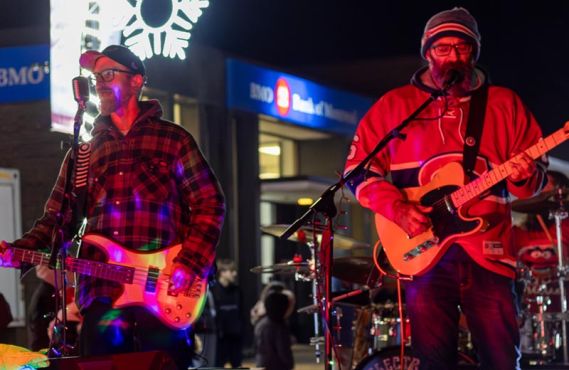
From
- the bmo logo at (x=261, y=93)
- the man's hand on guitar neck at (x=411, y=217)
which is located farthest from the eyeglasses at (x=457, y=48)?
the bmo logo at (x=261, y=93)

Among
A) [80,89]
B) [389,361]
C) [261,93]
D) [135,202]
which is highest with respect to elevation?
[261,93]

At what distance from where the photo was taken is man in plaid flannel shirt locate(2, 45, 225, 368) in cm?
555

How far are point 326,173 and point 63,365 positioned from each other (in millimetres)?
19499

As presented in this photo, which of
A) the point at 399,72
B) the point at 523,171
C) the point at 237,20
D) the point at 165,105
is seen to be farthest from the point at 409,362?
the point at 399,72

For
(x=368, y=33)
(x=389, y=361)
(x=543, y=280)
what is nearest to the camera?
(x=389, y=361)

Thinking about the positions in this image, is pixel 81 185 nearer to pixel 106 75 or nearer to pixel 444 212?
pixel 106 75

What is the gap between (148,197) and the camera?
5.66 meters

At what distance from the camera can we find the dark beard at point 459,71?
507 centimetres

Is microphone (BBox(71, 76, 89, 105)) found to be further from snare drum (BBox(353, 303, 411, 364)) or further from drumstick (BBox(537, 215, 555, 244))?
drumstick (BBox(537, 215, 555, 244))

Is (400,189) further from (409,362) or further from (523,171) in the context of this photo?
(409,362)

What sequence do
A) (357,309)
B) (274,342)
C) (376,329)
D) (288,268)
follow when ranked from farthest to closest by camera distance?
1. (274,342)
2. (357,309)
3. (376,329)
4. (288,268)

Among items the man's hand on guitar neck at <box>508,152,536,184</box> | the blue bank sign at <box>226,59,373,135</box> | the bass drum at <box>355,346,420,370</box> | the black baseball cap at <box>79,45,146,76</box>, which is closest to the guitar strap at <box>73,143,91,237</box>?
the black baseball cap at <box>79,45,146,76</box>

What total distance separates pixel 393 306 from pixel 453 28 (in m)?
3.94

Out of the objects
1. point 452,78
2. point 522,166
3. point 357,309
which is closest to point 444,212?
point 522,166
